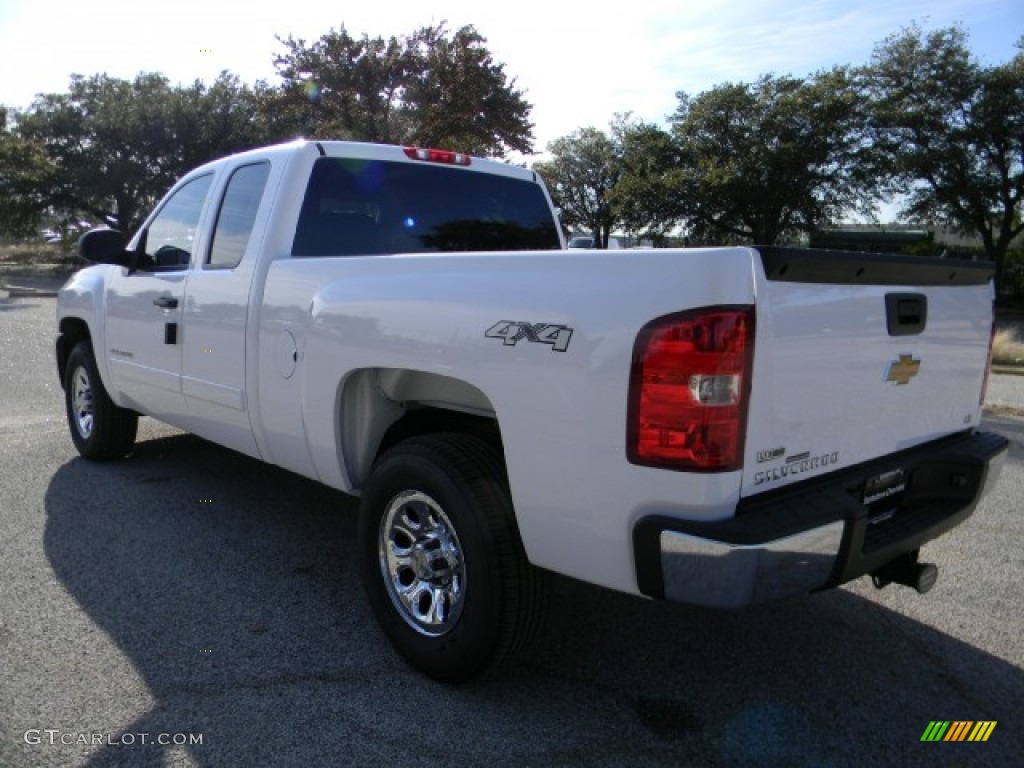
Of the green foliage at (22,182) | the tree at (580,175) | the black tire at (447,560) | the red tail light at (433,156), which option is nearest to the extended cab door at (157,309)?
the red tail light at (433,156)

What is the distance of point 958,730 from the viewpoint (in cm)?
275

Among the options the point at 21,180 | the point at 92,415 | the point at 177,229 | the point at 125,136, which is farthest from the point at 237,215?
the point at 125,136

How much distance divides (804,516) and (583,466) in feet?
2.08

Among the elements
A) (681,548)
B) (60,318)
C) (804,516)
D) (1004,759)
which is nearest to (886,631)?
(1004,759)

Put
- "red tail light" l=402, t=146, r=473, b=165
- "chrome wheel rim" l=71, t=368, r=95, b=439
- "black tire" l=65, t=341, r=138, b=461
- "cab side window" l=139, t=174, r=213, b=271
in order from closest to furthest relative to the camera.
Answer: "red tail light" l=402, t=146, r=473, b=165 < "cab side window" l=139, t=174, r=213, b=271 < "black tire" l=65, t=341, r=138, b=461 < "chrome wheel rim" l=71, t=368, r=95, b=439

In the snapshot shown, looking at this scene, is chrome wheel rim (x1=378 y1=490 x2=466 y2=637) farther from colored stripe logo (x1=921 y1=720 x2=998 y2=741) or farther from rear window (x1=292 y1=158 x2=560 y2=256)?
colored stripe logo (x1=921 y1=720 x2=998 y2=741)

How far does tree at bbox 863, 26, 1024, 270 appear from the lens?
30.9 metres

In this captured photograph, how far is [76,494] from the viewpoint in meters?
5.07

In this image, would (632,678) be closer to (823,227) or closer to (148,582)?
(148,582)

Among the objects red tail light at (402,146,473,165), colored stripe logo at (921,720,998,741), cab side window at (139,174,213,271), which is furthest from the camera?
cab side window at (139,174,213,271)

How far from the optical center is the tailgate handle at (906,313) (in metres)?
2.68

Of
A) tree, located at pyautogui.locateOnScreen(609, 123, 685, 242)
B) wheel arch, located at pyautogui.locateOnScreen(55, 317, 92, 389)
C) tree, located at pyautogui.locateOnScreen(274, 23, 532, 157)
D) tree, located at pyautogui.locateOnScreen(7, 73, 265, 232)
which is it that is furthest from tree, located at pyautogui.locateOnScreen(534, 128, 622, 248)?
wheel arch, located at pyautogui.locateOnScreen(55, 317, 92, 389)

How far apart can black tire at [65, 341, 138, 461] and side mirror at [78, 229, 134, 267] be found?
106 cm

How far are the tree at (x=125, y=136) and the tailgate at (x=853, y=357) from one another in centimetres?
3754
